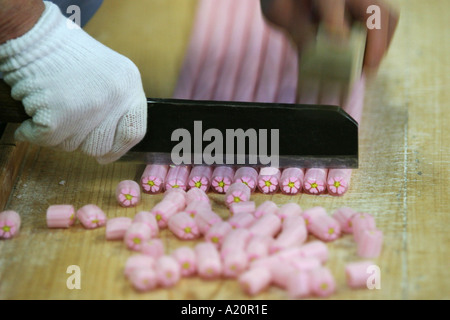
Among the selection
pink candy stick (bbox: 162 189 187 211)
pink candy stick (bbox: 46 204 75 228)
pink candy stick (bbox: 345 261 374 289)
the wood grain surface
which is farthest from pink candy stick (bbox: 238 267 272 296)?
pink candy stick (bbox: 46 204 75 228)

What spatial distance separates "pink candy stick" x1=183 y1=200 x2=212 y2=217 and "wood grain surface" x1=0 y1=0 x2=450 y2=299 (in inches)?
1.7

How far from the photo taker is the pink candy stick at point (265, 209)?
114 cm

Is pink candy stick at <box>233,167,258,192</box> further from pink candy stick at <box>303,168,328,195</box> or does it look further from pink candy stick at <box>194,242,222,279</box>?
pink candy stick at <box>194,242,222,279</box>

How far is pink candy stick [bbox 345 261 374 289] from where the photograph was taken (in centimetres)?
99


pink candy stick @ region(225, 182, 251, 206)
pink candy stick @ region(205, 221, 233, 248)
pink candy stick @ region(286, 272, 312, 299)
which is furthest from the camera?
pink candy stick @ region(225, 182, 251, 206)

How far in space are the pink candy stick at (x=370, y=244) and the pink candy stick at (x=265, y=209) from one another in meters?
0.16

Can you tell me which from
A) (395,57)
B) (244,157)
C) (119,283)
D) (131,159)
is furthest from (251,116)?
(395,57)

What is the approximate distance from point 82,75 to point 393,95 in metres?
0.75

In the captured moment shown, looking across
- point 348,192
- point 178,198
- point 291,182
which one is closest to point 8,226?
point 178,198

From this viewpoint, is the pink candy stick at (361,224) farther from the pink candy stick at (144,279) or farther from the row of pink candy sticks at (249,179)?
the pink candy stick at (144,279)

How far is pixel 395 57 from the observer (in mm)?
1668

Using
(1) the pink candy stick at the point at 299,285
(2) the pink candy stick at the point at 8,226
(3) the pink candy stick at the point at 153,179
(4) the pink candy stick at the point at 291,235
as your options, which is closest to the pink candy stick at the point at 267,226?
(4) the pink candy stick at the point at 291,235

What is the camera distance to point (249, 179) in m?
1.23

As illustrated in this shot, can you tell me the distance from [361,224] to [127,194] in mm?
410
